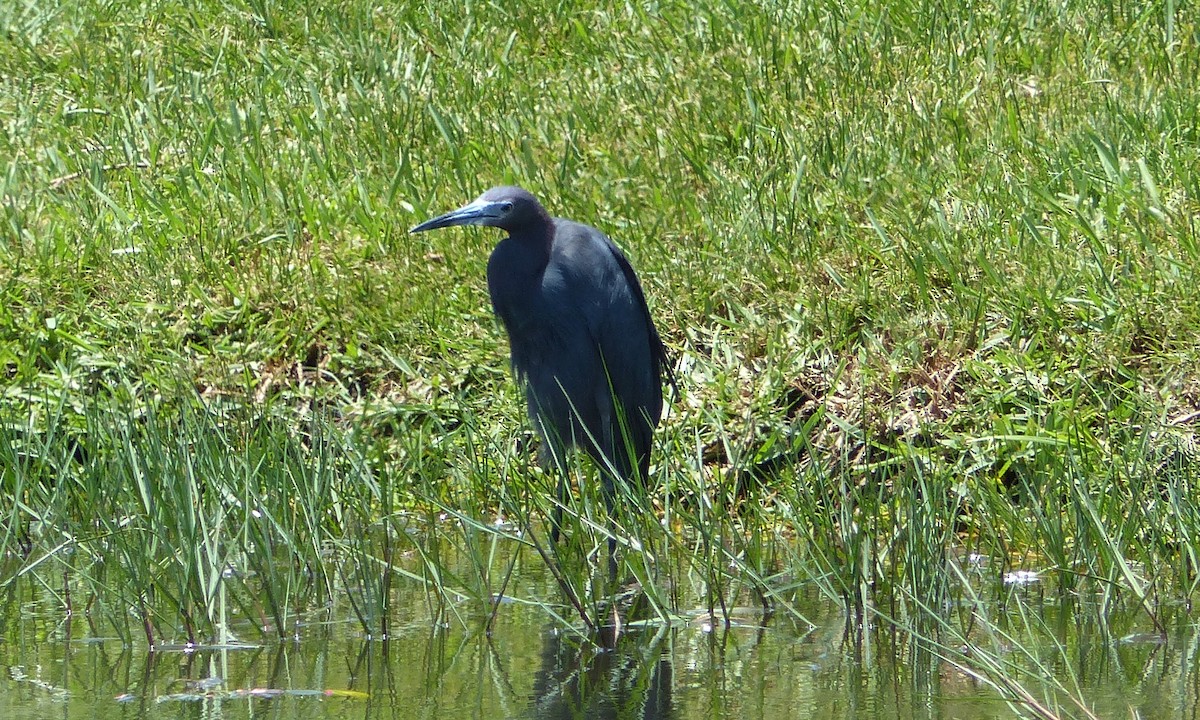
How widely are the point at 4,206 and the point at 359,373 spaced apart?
1781mm

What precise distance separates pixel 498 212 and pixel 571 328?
1.22 feet

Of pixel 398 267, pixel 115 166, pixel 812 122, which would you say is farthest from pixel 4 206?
pixel 812 122

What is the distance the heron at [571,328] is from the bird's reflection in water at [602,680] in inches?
33.6

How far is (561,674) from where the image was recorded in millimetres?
3102

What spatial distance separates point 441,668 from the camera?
123 inches

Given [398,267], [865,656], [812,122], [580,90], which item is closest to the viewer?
[865,656]

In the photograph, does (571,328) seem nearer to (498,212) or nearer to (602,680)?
(498,212)

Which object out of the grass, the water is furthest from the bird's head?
the water

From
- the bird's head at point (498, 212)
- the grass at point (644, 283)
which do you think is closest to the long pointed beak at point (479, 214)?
the bird's head at point (498, 212)

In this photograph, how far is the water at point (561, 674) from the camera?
2844 mm

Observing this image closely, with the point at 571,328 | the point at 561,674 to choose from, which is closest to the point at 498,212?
the point at 571,328

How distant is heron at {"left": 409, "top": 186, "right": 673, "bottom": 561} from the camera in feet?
13.9

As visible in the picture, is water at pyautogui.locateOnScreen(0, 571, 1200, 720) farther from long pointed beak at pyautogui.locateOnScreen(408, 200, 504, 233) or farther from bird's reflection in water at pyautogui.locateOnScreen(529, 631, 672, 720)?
long pointed beak at pyautogui.locateOnScreen(408, 200, 504, 233)

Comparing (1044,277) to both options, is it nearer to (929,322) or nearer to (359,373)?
(929,322)
